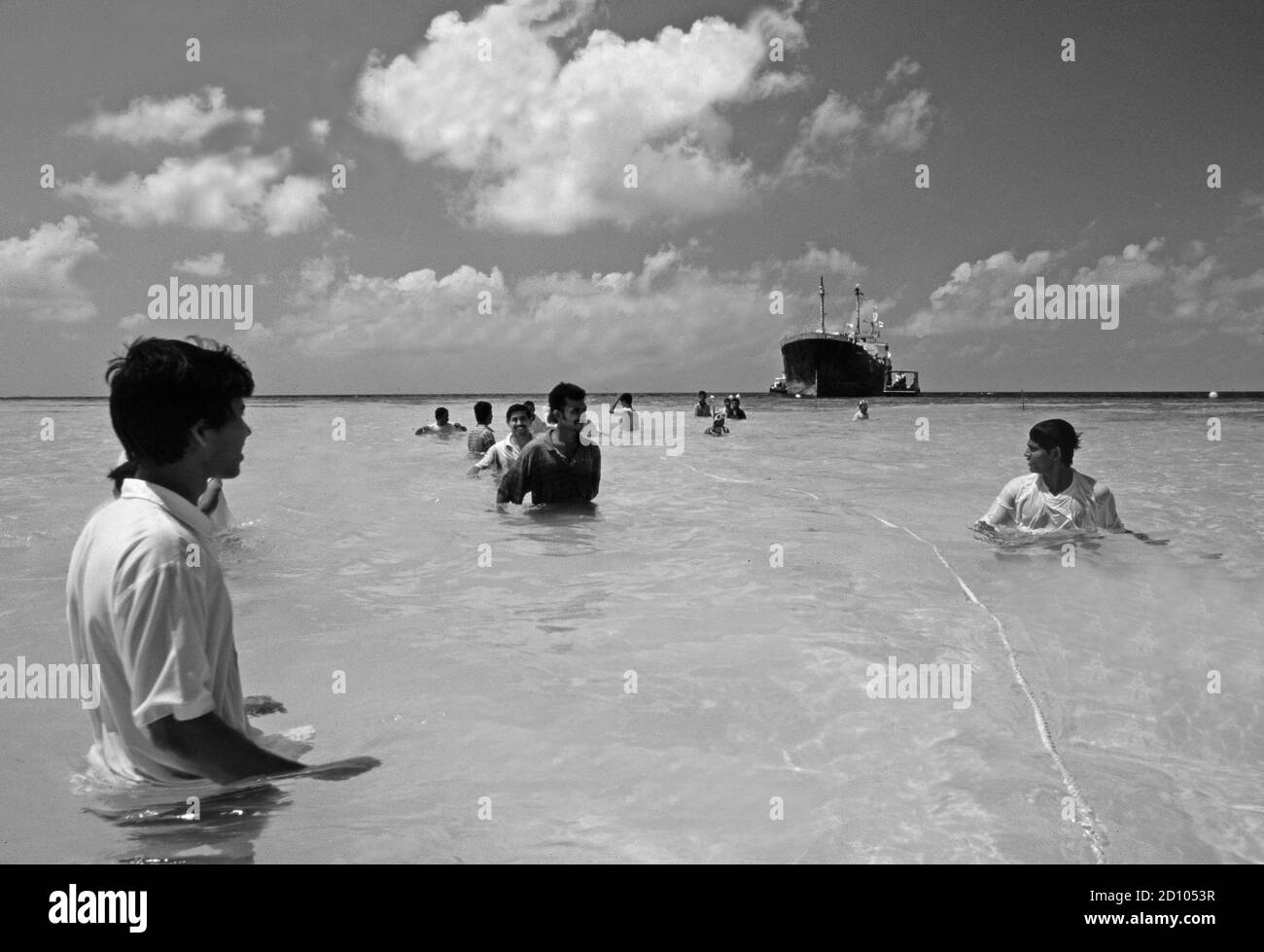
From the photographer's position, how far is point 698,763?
349 centimetres

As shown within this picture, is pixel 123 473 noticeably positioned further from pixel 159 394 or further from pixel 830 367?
pixel 830 367

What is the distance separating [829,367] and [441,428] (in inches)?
2607

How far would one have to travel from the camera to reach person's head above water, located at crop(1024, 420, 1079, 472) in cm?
746

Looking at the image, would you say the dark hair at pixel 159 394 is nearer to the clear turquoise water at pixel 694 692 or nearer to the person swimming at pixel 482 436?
the clear turquoise water at pixel 694 692

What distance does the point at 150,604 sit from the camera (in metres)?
1.88

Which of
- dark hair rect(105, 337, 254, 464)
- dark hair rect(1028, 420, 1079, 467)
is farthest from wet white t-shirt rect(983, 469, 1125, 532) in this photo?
dark hair rect(105, 337, 254, 464)

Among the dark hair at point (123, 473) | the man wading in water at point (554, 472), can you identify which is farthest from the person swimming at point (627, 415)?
the dark hair at point (123, 473)

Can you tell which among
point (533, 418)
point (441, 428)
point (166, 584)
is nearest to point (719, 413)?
point (441, 428)

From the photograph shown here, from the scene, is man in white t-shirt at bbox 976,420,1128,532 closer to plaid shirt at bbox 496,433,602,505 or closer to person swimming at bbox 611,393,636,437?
plaid shirt at bbox 496,433,602,505

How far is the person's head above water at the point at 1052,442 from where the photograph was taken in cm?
746
